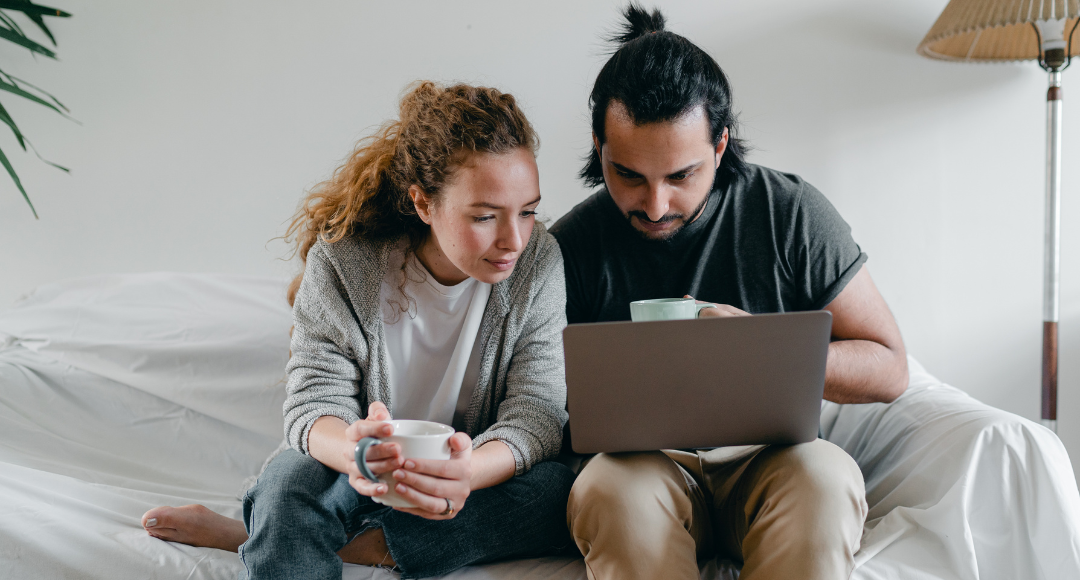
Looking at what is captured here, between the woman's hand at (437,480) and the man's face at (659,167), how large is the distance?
481mm

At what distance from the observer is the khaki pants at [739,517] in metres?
0.78

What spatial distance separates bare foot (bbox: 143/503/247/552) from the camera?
3.01 feet

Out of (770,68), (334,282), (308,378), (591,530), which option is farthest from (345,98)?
(591,530)

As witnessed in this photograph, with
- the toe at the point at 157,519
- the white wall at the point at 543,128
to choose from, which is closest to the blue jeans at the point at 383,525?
the toe at the point at 157,519

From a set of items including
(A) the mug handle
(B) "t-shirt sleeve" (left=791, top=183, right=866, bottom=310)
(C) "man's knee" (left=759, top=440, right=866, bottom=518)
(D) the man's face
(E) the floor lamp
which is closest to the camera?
(A) the mug handle

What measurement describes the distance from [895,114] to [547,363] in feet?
3.78

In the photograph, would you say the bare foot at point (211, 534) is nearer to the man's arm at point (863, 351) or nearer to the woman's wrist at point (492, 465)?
the woman's wrist at point (492, 465)

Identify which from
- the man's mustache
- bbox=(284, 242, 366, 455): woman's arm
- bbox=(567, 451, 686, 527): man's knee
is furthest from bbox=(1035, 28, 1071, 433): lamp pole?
bbox=(284, 242, 366, 455): woman's arm

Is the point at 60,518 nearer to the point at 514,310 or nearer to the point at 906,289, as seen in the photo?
the point at 514,310

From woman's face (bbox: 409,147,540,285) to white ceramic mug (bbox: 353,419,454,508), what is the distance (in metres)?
0.31

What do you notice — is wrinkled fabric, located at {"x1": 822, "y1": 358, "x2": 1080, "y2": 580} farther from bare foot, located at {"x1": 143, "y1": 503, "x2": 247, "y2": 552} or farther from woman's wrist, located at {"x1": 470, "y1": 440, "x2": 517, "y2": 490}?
bare foot, located at {"x1": 143, "y1": 503, "x2": 247, "y2": 552}

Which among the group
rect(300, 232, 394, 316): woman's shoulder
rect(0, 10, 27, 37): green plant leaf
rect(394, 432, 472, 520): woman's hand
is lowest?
rect(394, 432, 472, 520): woman's hand

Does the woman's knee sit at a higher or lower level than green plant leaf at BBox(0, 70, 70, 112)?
lower

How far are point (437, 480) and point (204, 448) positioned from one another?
29.7 inches
